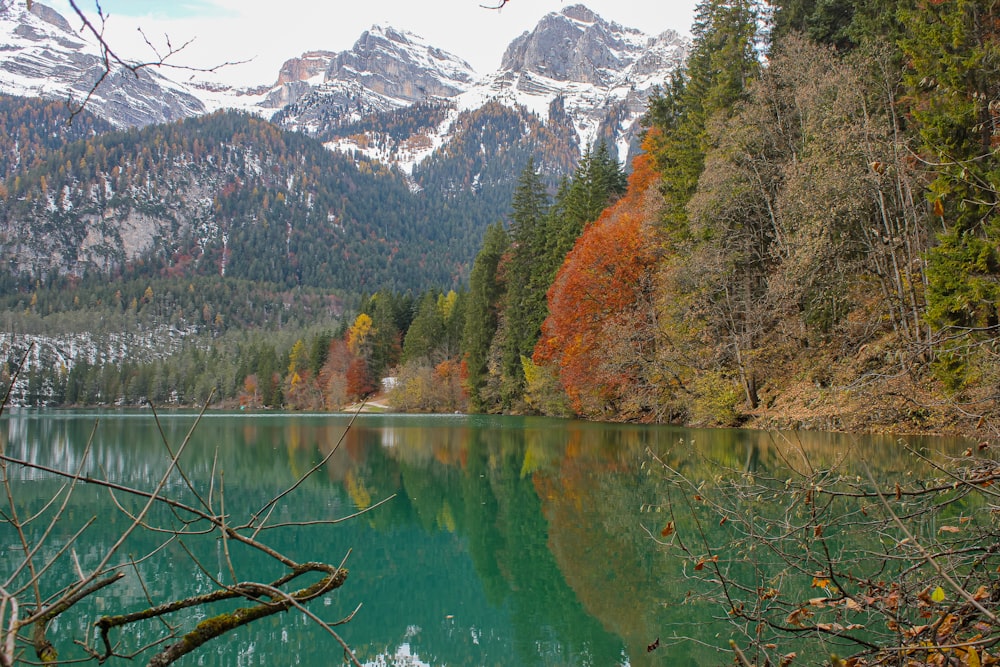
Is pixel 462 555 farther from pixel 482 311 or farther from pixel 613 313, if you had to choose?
pixel 482 311

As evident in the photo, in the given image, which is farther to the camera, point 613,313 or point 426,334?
point 426,334

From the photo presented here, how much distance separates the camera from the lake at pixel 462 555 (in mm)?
5434

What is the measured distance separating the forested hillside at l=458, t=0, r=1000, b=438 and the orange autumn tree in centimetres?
10

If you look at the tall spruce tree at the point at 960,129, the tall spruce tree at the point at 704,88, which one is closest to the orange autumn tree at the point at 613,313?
the tall spruce tree at the point at 704,88

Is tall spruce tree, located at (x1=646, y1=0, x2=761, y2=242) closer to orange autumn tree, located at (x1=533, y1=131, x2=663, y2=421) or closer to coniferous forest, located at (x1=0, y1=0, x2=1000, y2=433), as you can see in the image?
coniferous forest, located at (x1=0, y1=0, x2=1000, y2=433)

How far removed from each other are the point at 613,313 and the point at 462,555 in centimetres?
2095

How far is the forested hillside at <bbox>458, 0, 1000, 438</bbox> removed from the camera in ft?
42.4

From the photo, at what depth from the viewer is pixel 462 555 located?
8227 millimetres

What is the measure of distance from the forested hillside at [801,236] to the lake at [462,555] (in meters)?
2.67

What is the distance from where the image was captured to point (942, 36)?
1338 cm

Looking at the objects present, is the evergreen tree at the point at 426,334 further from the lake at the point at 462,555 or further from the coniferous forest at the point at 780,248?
the lake at the point at 462,555

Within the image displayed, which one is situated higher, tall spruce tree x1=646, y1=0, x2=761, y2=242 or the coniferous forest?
tall spruce tree x1=646, y1=0, x2=761, y2=242

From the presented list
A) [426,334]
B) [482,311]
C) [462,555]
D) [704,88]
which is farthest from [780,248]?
[426,334]

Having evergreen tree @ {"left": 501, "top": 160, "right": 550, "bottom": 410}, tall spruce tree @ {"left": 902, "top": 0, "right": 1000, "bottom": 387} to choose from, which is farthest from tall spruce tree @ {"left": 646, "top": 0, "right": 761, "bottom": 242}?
evergreen tree @ {"left": 501, "top": 160, "right": 550, "bottom": 410}
